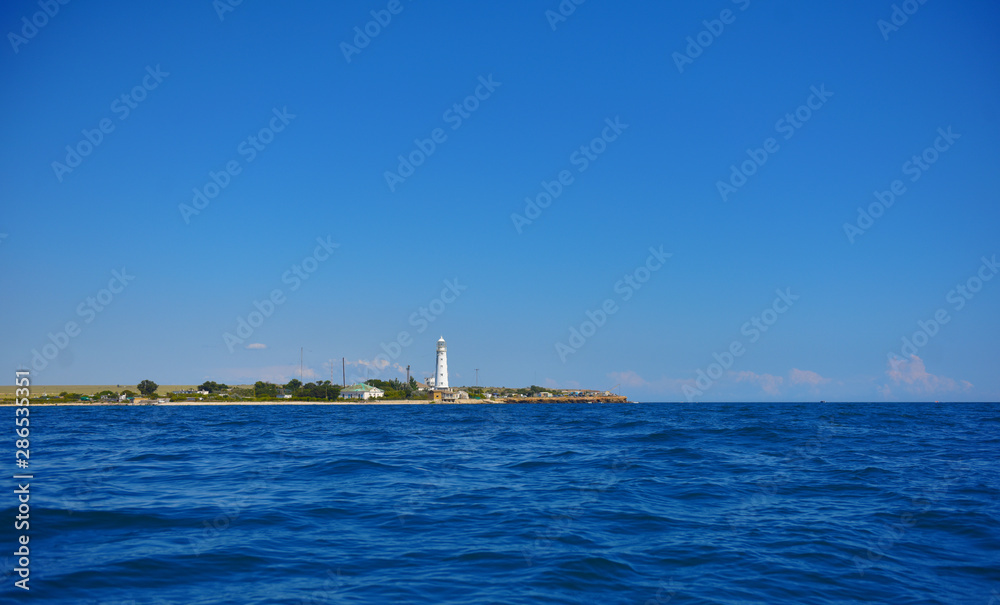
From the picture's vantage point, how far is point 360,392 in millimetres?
138000

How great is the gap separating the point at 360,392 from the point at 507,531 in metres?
132

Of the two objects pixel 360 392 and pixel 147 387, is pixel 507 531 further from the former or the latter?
pixel 147 387

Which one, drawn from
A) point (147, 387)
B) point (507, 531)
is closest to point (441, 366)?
point (147, 387)

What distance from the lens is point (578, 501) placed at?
14.3 metres

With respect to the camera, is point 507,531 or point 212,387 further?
point 212,387

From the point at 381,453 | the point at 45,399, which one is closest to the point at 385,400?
the point at 45,399

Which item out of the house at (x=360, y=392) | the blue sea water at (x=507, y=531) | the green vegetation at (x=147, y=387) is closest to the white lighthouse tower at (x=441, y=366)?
the house at (x=360, y=392)

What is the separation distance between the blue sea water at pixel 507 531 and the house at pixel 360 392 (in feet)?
388

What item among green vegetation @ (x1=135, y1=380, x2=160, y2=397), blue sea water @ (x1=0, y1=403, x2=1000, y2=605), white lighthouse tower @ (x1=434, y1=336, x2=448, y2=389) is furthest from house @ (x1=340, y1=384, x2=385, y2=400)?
blue sea water @ (x1=0, y1=403, x2=1000, y2=605)

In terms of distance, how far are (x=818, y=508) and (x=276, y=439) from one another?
88.3 feet

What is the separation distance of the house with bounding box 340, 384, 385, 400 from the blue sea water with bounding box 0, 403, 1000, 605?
11816cm

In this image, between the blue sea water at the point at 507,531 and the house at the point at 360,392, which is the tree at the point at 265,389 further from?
the blue sea water at the point at 507,531

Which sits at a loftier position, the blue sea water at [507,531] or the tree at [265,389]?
the blue sea water at [507,531]

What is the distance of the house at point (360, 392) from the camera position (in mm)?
137625
